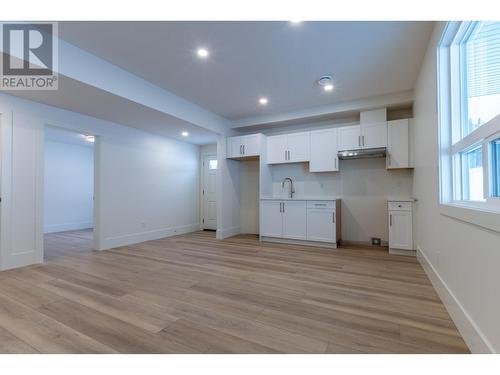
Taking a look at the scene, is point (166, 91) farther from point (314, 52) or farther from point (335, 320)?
point (335, 320)

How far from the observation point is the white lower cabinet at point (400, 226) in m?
3.67

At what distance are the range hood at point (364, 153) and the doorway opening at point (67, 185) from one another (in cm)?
617

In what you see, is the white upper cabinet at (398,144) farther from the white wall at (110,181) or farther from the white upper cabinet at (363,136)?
the white wall at (110,181)

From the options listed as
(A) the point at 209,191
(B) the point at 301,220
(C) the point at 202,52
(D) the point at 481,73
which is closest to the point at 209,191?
(A) the point at 209,191

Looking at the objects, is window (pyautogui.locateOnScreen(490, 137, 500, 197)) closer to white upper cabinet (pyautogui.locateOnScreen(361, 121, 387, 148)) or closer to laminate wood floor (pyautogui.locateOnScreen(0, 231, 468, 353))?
laminate wood floor (pyautogui.locateOnScreen(0, 231, 468, 353))

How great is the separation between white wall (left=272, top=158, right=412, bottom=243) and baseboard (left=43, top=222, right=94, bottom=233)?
6.95 meters

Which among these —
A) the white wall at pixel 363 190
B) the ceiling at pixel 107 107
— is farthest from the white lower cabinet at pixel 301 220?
the ceiling at pixel 107 107

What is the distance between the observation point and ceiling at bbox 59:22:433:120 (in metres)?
2.39

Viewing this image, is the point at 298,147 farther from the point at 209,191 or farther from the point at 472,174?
the point at 472,174

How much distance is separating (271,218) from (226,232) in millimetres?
1196

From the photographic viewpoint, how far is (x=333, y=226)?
4246 mm

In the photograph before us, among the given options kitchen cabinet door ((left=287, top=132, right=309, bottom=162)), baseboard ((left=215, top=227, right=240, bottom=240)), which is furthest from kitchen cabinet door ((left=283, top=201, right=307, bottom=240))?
baseboard ((left=215, top=227, right=240, bottom=240))

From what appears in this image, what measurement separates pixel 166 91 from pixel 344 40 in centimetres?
280
